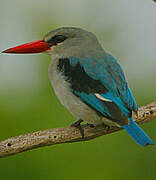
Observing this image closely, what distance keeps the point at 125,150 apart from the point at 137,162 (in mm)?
169

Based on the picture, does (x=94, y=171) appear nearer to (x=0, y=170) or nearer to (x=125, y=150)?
(x=125, y=150)

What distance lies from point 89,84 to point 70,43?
20.8 inches

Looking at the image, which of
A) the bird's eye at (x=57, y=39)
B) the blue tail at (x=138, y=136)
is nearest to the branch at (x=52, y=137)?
the blue tail at (x=138, y=136)

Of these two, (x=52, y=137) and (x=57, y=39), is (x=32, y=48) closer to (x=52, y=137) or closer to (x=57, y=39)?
(x=57, y=39)

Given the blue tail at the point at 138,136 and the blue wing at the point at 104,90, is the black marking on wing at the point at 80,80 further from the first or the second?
the blue tail at the point at 138,136

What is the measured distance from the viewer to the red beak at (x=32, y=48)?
10.3ft

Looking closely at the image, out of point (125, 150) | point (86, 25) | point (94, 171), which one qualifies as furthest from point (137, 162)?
point (86, 25)

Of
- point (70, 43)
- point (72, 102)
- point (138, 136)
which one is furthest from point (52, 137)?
point (70, 43)

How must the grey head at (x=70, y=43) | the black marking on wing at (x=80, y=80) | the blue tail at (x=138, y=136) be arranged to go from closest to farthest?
the blue tail at (x=138, y=136), the black marking on wing at (x=80, y=80), the grey head at (x=70, y=43)

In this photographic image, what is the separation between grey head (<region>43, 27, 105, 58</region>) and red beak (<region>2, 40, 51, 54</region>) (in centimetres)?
4

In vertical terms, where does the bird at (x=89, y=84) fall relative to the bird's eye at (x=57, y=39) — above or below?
below

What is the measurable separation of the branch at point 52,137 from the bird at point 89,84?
0.23ft

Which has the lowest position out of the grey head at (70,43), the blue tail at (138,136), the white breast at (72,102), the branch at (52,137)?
the blue tail at (138,136)

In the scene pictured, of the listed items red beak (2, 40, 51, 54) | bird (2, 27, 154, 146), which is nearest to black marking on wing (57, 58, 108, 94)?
bird (2, 27, 154, 146)
